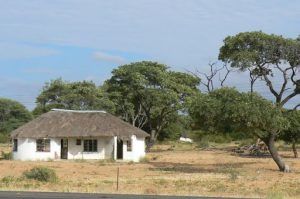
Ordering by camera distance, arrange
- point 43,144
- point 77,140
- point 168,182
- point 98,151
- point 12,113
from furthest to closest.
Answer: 1. point 12,113
2. point 77,140
3. point 98,151
4. point 43,144
5. point 168,182

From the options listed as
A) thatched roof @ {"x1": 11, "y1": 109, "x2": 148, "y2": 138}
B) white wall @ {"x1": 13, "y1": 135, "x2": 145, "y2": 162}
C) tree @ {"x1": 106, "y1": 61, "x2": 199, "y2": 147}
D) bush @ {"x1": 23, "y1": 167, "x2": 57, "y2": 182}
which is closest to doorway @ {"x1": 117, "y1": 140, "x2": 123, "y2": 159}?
Result: white wall @ {"x1": 13, "y1": 135, "x2": 145, "y2": 162}

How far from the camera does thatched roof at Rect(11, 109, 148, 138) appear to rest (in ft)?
165

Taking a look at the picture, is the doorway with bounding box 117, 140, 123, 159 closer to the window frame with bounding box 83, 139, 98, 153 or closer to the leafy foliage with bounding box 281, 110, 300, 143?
the window frame with bounding box 83, 139, 98, 153

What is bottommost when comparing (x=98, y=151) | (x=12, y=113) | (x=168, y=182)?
(x=168, y=182)

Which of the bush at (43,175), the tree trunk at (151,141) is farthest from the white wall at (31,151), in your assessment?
the bush at (43,175)

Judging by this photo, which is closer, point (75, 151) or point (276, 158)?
point (276, 158)

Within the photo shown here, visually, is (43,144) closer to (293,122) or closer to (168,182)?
(293,122)

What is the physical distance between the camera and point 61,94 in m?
76.5

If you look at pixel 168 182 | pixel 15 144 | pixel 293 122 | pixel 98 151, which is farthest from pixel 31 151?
pixel 168 182

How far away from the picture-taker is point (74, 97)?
235ft

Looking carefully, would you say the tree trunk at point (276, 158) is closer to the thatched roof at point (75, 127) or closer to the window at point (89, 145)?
the thatched roof at point (75, 127)

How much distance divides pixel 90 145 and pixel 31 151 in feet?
16.2

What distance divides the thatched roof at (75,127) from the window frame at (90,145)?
118 centimetres

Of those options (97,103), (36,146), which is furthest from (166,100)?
(36,146)
